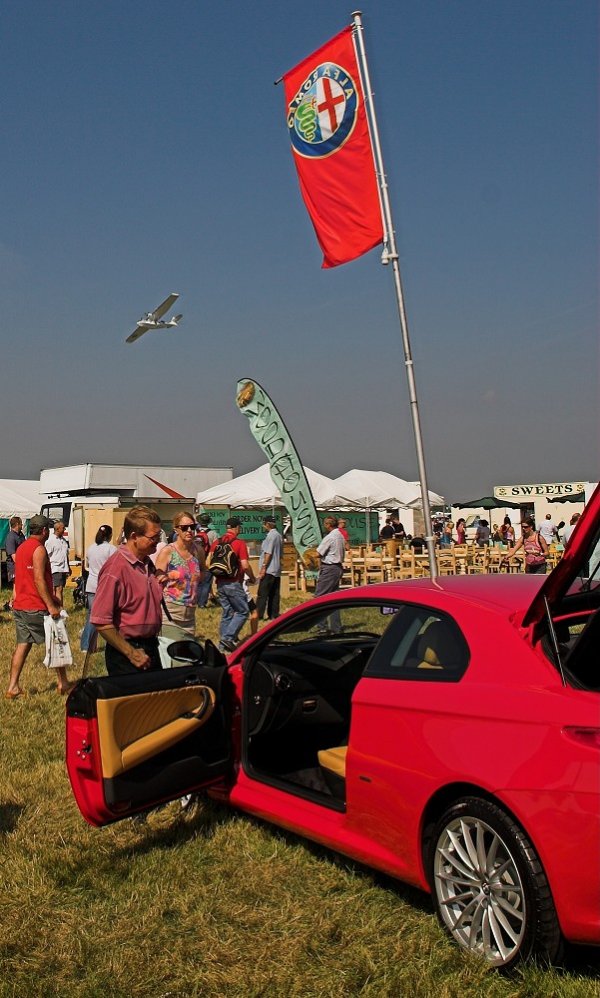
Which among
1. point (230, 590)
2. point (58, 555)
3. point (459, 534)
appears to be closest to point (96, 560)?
point (230, 590)

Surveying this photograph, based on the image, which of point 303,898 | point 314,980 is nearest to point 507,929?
point 314,980

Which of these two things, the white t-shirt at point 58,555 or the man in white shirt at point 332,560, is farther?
the white t-shirt at point 58,555

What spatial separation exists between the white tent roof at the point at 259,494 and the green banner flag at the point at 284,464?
5685 millimetres

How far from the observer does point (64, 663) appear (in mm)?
8758

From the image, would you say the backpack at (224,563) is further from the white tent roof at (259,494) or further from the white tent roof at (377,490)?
the white tent roof at (377,490)

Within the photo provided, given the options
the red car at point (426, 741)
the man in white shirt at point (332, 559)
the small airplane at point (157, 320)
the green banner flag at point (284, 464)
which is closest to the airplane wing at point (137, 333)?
the small airplane at point (157, 320)

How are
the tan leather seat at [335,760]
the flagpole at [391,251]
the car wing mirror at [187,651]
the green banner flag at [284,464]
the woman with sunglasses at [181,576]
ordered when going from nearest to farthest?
the tan leather seat at [335,760]
the car wing mirror at [187,651]
the woman with sunglasses at [181,576]
the flagpole at [391,251]
the green banner flag at [284,464]

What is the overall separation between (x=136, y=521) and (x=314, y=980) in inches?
116

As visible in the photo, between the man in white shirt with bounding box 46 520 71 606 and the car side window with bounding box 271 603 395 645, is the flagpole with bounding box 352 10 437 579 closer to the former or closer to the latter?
the car side window with bounding box 271 603 395 645

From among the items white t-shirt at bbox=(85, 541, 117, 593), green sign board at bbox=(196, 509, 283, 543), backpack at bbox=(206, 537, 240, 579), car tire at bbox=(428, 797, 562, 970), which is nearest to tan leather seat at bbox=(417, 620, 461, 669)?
car tire at bbox=(428, 797, 562, 970)

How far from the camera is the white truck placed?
2662 cm

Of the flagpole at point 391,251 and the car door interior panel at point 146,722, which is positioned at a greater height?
the flagpole at point 391,251

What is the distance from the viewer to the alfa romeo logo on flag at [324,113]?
9500 millimetres

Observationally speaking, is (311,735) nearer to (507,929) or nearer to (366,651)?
(366,651)
